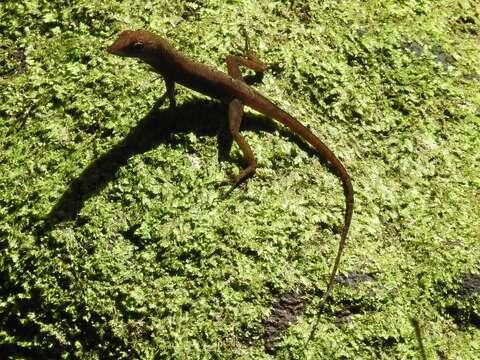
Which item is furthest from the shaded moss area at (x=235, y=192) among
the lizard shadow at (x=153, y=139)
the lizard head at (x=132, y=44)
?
the lizard head at (x=132, y=44)

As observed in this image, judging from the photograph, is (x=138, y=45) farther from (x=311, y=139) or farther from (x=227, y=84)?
(x=311, y=139)

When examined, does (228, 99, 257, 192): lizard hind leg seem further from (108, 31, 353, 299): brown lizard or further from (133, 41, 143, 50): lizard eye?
(133, 41, 143, 50): lizard eye

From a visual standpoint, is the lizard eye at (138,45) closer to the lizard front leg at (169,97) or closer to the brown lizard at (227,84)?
the brown lizard at (227,84)

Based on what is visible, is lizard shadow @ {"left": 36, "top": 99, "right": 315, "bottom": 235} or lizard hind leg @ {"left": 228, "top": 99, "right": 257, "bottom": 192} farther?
lizard hind leg @ {"left": 228, "top": 99, "right": 257, "bottom": 192}

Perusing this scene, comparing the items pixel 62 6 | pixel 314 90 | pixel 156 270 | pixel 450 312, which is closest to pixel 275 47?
pixel 314 90

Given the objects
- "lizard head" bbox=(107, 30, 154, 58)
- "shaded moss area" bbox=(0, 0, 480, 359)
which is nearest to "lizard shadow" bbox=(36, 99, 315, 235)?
"shaded moss area" bbox=(0, 0, 480, 359)

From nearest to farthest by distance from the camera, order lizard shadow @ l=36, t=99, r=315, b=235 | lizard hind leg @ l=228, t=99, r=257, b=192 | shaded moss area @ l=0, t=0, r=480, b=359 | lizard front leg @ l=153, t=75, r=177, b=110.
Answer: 1. shaded moss area @ l=0, t=0, r=480, b=359
2. lizard shadow @ l=36, t=99, r=315, b=235
3. lizard hind leg @ l=228, t=99, r=257, b=192
4. lizard front leg @ l=153, t=75, r=177, b=110
